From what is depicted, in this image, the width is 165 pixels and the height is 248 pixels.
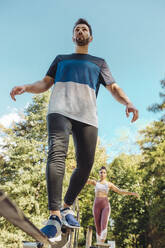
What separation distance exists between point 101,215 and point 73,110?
4916 millimetres

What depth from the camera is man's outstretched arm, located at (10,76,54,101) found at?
6.49ft

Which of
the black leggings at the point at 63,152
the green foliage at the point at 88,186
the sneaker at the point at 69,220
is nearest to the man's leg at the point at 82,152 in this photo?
the black leggings at the point at 63,152

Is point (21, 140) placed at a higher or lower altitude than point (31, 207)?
higher

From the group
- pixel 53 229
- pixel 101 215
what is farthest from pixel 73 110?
pixel 101 215

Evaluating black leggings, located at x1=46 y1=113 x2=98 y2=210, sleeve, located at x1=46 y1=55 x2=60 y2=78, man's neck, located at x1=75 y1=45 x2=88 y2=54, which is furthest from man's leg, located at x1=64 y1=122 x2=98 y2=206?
man's neck, located at x1=75 y1=45 x2=88 y2=54

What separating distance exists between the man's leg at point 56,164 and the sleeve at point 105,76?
638 mm

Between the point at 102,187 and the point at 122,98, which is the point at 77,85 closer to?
the point at 122,98

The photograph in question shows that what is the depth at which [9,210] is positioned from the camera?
0.79 metres

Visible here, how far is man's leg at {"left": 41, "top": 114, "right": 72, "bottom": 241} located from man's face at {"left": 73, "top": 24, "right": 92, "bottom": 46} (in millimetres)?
852

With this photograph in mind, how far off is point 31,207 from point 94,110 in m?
16.8

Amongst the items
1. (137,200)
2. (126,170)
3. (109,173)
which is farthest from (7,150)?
(137,200)

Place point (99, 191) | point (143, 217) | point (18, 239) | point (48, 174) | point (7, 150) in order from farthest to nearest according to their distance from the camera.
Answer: point (143, 217) → point (7, 150) → point (18, 239) → point (99, 191) → point (48, 174)

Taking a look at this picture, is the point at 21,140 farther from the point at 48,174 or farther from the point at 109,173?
the point at 48,174

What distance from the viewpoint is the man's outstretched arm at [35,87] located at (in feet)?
6.49
